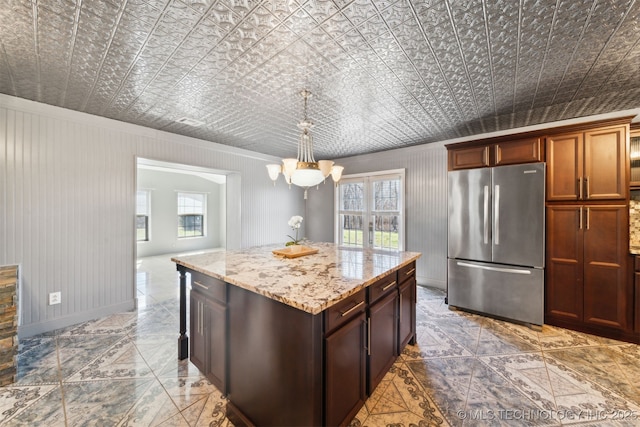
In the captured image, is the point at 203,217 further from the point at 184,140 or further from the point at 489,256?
the point at 489,256

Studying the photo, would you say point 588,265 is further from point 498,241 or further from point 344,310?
point 344,310

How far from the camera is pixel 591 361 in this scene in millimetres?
2266

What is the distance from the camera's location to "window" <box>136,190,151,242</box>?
721 centimetres

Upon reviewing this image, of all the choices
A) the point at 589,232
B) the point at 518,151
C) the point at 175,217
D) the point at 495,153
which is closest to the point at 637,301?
the point at 589,232

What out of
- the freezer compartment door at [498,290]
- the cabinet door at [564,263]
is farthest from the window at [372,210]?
the cabinet door at [564,263]

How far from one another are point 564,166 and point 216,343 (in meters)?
3.85

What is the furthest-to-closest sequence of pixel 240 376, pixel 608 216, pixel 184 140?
1. pixel 184 140
2. pixel 608 216
3. pixel 240 376

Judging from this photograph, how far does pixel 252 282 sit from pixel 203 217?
25.9 ft

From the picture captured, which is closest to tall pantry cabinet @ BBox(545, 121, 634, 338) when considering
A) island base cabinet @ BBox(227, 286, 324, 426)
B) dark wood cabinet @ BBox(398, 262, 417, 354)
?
dark wood cabinet @ BBox(398, 262, 417, 354)

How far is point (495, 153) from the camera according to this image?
3.08m

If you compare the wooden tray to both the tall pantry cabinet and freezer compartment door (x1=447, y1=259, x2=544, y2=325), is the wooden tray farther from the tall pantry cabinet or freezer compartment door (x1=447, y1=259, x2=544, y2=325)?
the tall pantry cabinet

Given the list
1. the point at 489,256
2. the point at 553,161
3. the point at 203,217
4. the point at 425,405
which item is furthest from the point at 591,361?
the point at 203,217

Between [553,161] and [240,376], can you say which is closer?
[240,376]

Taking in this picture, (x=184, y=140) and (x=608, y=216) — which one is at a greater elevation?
(x=184, y=140)
